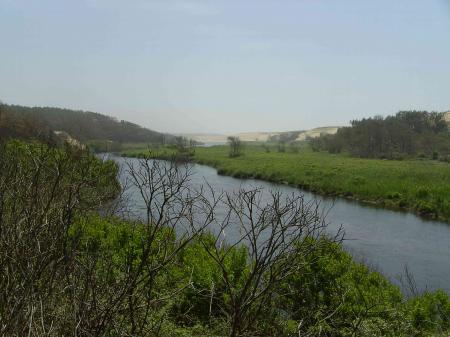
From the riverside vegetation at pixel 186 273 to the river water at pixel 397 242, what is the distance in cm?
246

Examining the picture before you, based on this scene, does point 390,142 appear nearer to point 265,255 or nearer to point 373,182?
point 373,182

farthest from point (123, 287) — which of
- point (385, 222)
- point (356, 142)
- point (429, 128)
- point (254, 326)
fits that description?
point (429, 128)

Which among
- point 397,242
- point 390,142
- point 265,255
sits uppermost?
point 390,142

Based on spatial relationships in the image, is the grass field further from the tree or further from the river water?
the tree

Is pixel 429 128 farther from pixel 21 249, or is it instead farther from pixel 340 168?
pixel 21 249

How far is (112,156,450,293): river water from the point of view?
1795 cm

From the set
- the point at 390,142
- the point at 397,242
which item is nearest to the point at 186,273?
the point at 397,242

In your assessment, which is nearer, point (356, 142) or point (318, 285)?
point (318, 285)

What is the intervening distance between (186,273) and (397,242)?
14.7m

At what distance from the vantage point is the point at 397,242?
2305 centimetres

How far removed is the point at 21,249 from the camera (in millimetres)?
5305

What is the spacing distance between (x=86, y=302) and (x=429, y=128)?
94286 millimetres

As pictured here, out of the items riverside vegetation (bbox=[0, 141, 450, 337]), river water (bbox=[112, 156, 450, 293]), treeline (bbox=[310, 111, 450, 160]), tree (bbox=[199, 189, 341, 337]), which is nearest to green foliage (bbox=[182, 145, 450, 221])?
river water (bbox=[112, 156, 450, 293])

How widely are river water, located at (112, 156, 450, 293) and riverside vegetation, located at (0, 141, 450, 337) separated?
8.08 feet
